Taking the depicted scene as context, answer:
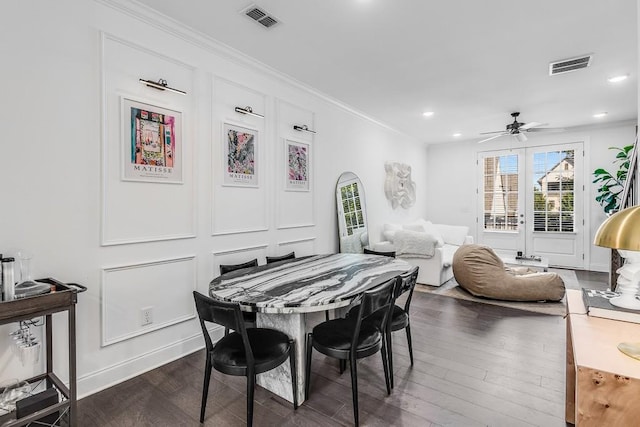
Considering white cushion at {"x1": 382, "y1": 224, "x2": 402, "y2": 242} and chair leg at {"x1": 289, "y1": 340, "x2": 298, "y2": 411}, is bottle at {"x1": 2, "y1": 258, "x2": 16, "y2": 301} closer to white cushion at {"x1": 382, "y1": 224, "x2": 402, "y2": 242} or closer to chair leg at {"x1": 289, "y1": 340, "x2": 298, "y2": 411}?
chair leg at {"x1": 289, "y1": 340, "x2": 298, "y2": 411}

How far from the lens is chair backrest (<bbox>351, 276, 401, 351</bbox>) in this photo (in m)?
1.86

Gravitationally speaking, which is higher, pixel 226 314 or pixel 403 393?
pixel 226 314

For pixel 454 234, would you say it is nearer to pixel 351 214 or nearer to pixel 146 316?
pixel 351 214

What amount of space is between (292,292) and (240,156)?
1754 mm

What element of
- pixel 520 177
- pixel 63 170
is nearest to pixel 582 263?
pixel 520 177

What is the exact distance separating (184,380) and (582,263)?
725 cm

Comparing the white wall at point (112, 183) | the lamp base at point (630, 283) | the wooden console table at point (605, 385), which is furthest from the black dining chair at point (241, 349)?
the lamp base at point (630, 283)

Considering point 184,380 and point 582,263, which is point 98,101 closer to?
point 184,380

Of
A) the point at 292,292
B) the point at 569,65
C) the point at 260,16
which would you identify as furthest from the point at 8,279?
the point at 569,65

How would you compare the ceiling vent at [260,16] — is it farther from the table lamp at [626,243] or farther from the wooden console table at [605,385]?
the wooden console table at [605,385]

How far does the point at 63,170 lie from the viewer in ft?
7.02

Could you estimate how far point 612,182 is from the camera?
233 inches

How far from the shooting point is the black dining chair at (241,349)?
67.9 inches

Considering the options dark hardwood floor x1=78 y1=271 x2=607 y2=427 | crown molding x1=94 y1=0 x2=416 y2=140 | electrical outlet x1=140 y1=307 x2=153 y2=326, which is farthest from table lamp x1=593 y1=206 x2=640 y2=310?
crown molding x1=94 y1=0 x2=416 y2=140
